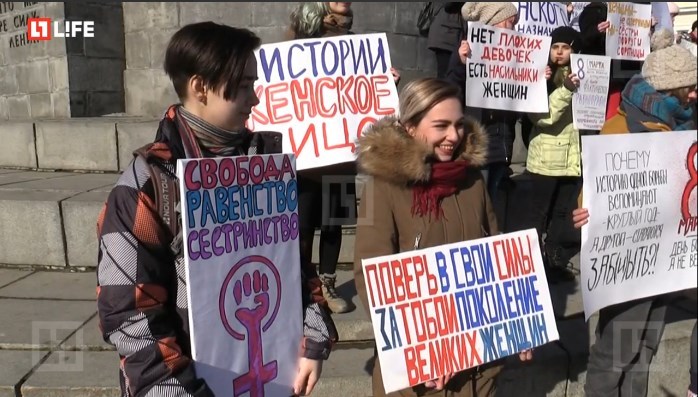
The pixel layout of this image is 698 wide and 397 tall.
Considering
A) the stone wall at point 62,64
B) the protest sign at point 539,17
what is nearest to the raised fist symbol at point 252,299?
the protest sign at point 539,17

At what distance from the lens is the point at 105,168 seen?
5.75 metres

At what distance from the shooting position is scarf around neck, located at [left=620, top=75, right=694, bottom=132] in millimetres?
1646

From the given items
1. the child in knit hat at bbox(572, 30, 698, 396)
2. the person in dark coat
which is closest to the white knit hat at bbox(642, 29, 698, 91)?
the child in knit hat at bbox(572, 30, 698, 396)

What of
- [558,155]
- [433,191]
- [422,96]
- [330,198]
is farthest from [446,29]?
[433,191]

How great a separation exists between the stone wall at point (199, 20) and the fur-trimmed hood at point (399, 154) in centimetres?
474

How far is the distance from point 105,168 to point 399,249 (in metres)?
4.49

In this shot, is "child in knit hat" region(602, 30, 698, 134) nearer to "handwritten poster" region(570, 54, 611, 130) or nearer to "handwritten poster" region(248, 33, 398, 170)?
"handwritten poster" region(248, 33, 398, 170)

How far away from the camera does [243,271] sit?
1.57 m

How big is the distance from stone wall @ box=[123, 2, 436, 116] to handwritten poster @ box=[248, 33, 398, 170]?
3360 mm

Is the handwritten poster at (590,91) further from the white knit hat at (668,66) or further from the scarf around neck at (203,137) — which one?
the scarf around neck at (203,137)

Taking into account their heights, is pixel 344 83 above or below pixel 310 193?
above

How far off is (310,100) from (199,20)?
3910 millimetres

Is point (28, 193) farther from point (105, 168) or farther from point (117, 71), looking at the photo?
point (117, 71)

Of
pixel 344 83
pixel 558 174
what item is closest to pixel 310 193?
pixel 344 83
